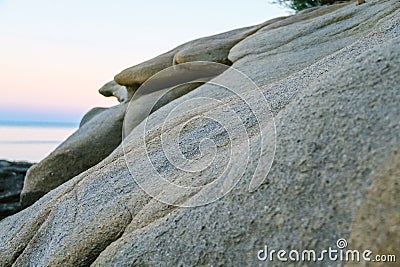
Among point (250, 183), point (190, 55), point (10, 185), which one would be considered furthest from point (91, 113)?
point (250, 183)

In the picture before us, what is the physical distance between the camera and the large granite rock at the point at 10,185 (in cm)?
904

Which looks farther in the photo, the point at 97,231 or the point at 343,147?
the point at 97,231

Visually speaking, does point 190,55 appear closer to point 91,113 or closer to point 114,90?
point 114,90

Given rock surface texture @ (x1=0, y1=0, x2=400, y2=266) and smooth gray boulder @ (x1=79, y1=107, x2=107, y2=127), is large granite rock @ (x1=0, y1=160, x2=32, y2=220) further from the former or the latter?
rock surface texture @ (x1=0, y1=0, x2=400, y2=266)

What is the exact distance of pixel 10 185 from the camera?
33.2ft

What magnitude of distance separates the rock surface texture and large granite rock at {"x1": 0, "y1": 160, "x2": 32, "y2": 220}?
12.6 ft

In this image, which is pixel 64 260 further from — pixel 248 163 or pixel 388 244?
pixel 388 244

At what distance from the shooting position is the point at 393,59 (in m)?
2.83

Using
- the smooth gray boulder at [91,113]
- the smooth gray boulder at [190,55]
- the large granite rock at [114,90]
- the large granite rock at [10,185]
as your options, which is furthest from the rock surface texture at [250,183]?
the smooth gray boulder at [91,113]

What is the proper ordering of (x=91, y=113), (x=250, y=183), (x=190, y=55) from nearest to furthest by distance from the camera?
(x=250, y=183) < (x=190, y=55) < (x=91, y=113)

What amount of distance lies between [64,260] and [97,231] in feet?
1.03

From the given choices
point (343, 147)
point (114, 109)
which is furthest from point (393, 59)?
point (114, 109)

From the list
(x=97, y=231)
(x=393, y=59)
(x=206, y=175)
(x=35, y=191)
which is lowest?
(x=35, y=191)

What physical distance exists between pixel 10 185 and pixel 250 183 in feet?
27.1
